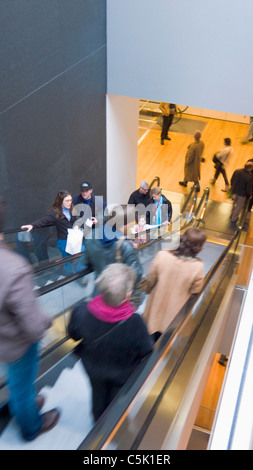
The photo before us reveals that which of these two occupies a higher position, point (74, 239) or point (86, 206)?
point (86, 206)

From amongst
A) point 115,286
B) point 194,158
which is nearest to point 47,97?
point 115,286

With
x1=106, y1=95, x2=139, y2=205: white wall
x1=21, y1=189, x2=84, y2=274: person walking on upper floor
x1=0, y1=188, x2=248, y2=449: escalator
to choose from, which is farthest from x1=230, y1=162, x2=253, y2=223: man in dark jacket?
x1=21, y1=189, x2=84, y2=274: person walking on upper floor

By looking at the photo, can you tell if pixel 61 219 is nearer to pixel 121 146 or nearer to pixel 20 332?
pixel 20 332

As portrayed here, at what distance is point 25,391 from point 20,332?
0.54 m

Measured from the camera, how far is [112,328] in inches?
91.6

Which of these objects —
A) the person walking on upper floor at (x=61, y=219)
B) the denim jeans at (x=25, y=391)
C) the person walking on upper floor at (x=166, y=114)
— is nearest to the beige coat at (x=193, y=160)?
the person walking on upper floor at (x=166, y=114)

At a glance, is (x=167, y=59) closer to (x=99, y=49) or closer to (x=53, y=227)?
(x=99, y=49)

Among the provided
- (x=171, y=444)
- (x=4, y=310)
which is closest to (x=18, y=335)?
(x=4, y=310)

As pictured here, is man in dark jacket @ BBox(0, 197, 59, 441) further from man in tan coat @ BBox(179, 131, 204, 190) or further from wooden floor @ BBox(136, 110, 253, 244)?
man in tan coat @ BBox(179, 131, 204, 190)

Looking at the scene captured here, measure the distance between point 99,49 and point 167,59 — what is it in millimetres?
1225

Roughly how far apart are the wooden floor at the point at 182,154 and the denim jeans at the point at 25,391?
7.86 meters

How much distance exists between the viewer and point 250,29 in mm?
6621

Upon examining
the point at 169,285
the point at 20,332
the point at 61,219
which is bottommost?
the point at 169,285

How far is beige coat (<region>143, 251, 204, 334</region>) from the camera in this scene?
3.27 m
